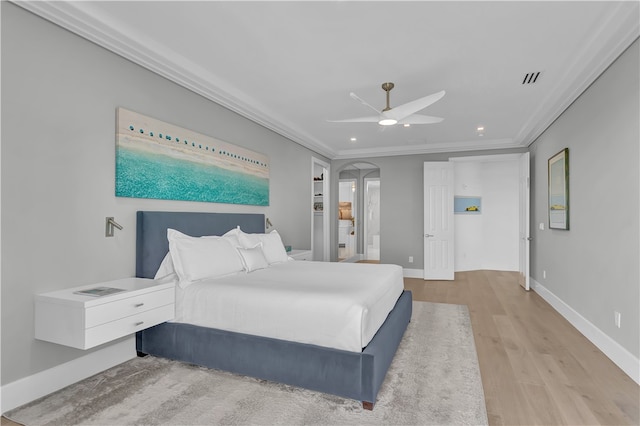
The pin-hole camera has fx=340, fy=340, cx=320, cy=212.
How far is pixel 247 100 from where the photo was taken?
160 inches

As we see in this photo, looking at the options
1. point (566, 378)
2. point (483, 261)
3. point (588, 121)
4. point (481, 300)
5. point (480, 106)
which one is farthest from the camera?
point (483, 261)

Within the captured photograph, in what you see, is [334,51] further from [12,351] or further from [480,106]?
[12,351]

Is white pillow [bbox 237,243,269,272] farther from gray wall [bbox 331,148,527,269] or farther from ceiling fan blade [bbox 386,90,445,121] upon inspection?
gray wall [bbox 331,148,527,269]

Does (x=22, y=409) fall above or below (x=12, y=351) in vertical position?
below

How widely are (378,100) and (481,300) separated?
3.16 metres

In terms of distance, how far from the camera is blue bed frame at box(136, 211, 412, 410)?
2.08m

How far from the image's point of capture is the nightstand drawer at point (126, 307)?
2.09m

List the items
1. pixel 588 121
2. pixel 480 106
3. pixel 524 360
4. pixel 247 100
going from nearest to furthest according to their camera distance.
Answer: pixel 524 360, pixel 588 121, pixel 247 100, pixel 480 106

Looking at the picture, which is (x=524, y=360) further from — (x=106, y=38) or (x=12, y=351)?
(x=106, y=38)

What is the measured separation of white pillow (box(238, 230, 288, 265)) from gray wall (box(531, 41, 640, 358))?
10.2ft

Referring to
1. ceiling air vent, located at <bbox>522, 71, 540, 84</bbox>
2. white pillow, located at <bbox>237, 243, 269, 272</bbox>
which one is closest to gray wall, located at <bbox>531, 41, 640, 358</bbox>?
ceiling air vent, located at <bbox>522, 71, 540, 84</bbox>

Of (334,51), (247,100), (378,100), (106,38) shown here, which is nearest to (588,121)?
(378,100)

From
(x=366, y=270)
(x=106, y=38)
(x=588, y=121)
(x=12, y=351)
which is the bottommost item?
(x=12, y=351)

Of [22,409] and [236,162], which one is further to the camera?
[236,162]
